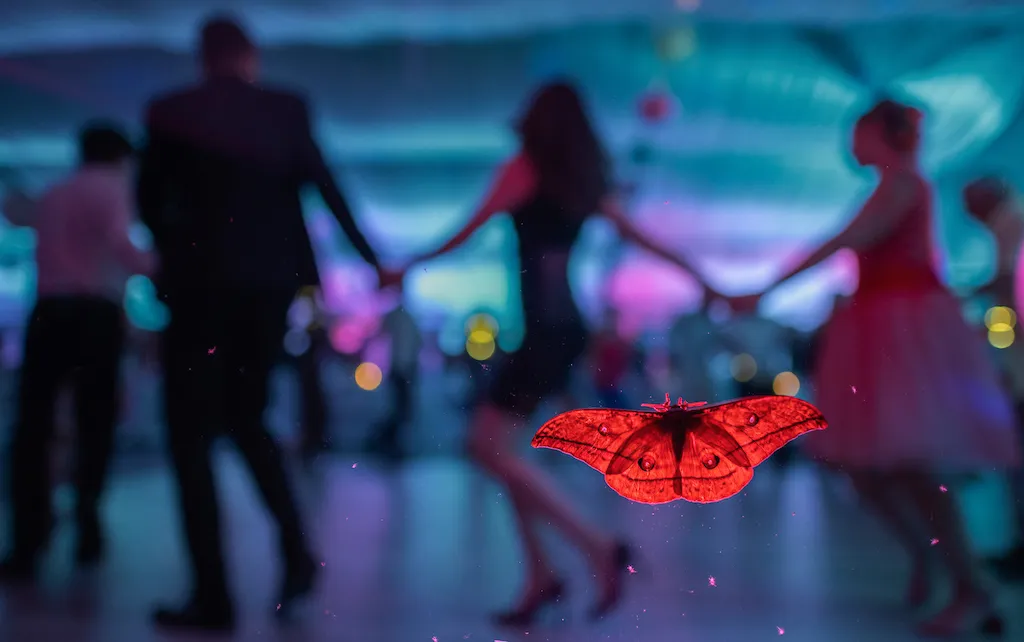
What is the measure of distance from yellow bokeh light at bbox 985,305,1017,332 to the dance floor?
1.65 ft

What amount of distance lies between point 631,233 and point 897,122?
1.77 feet

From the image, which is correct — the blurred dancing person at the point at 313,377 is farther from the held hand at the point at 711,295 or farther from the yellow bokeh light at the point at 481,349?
the held hand at the point at 711,295

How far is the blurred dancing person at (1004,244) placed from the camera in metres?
1.30

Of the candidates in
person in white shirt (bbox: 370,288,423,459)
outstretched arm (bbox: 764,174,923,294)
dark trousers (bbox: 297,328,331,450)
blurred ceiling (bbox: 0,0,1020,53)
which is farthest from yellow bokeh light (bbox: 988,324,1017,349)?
dark trousers (bbox: 297,328,331,450)

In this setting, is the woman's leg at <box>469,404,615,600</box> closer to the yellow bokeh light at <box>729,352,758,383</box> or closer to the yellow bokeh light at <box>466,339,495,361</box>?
the yellow bokeh light at <box>466,339,495,361</box>

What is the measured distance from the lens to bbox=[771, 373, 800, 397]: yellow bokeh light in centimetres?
128

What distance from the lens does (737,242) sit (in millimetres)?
1273

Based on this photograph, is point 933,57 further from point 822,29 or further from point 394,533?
point 394,533

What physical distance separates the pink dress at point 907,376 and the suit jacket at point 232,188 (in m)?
0.92

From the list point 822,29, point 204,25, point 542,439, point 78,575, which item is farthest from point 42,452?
point 822,29

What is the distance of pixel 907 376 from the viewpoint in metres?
1.13

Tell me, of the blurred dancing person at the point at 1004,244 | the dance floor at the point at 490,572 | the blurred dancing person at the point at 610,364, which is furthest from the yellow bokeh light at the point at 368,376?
the blurred dancing person at the point at 1004,244

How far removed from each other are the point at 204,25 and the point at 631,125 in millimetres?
915

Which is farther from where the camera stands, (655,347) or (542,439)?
(655,347)
